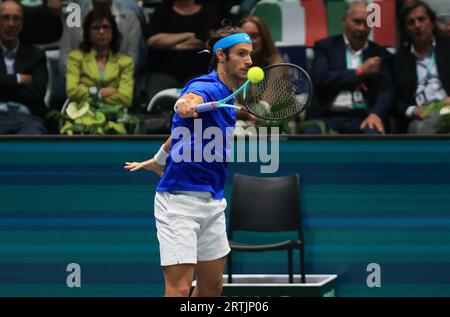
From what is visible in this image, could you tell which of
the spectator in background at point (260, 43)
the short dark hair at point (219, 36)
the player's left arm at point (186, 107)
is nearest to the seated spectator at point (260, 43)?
the spectator in background at point (260, 43)

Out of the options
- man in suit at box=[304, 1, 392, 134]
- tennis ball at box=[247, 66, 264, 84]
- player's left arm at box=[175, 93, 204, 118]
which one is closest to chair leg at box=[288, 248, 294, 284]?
man in suit at box=[304, 1, 392, 134]

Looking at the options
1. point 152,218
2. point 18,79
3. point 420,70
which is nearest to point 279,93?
point 152,218

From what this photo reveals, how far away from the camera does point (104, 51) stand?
7859 mm

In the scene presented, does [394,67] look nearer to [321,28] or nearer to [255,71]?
[321,28]

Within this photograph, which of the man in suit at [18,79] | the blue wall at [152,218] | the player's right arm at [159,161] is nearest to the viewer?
Answer: the player's right arm at [159,161]

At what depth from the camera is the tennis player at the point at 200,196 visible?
536 cm

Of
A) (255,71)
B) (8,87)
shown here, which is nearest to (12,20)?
(8,87)

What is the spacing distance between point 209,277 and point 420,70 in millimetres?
2938

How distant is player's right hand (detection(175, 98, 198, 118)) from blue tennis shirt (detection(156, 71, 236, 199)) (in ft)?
0.90

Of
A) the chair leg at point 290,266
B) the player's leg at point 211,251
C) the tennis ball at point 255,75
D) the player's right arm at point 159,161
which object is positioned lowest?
the chair leg at point 290,266

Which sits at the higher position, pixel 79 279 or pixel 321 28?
pixel 321 28

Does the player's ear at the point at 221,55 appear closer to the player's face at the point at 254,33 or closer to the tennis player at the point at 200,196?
the tennis player at the point at 200,196

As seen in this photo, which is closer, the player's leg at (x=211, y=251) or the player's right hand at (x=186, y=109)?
the player's right hand at (x=186, y=109)

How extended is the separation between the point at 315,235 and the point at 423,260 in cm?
77
